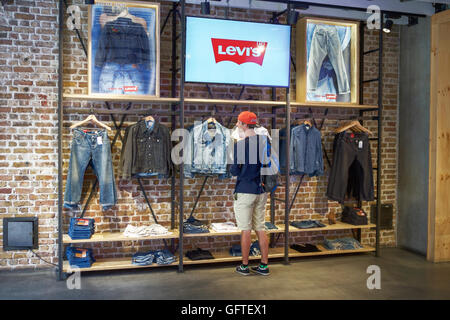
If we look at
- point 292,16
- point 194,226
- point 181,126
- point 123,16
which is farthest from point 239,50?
point 194,226

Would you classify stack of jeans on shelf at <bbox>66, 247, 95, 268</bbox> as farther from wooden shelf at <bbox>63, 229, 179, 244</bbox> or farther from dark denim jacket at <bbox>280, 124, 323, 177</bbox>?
dark denim jacket at <bbox>280, 124, 323, 177</bbox>

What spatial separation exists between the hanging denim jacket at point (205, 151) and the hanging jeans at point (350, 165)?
1533mm

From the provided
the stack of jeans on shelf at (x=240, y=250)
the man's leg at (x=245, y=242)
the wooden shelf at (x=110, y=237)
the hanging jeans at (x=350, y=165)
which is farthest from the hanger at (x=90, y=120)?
the hanging jeans at (x=350, y=165)

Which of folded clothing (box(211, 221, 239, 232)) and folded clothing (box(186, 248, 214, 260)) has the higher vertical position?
folded clothing (box(211, 221, 239, 232))

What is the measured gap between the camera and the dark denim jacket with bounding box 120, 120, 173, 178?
4793 mm

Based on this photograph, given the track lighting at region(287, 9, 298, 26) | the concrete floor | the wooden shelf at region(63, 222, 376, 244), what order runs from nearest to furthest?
the concrete floor → the wooden shelf at region(63, 222, 376, 244) → the track lighting at region(287, 9, 298, 26)

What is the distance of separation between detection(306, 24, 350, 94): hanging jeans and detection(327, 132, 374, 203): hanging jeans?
65 cm

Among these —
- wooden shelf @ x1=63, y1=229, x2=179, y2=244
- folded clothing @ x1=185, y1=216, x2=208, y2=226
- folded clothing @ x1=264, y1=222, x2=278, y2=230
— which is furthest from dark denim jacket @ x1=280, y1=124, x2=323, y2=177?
wooden shelf @ x1=63, y1=229, x2=179, y2=244

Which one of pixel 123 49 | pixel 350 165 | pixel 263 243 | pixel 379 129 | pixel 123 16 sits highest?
pixel 123 16

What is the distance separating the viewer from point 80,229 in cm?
462

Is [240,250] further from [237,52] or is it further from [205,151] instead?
[237,52]

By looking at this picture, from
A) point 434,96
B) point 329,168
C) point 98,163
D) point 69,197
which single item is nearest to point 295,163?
point 329,168

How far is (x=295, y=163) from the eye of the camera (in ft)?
17.7

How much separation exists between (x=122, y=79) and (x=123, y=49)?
1.11 ft
